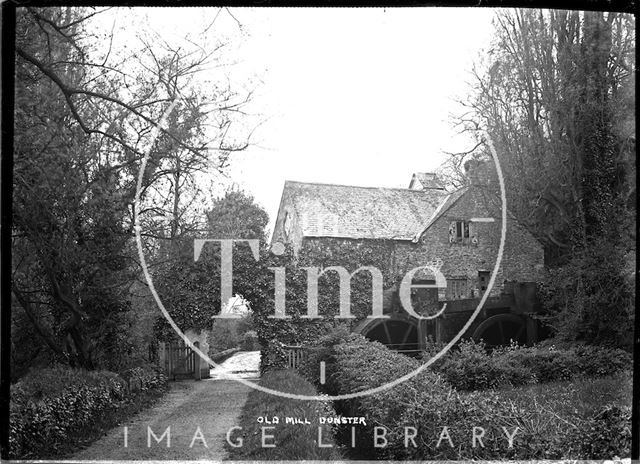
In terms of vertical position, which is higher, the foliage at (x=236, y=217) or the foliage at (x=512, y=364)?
the foliage at (x=236, y=217)

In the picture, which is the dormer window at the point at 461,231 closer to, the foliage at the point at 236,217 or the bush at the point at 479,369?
the bush at the point at 479,369

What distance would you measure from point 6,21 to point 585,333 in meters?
4.60

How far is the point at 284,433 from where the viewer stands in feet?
9.98

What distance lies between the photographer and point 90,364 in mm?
3711

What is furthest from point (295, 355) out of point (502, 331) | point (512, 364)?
point (512, 364)

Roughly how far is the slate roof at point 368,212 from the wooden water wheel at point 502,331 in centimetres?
97

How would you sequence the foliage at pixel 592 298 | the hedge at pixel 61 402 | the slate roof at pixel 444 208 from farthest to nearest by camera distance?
1. the slate roof at pixel 444 208
2. the foliage at pixel 592 298
3. the hedge at pixel 61 402

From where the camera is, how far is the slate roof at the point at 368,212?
4289 millimetres

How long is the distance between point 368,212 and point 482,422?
193cm

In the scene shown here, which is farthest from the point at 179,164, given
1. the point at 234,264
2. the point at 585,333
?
the point at 585,333

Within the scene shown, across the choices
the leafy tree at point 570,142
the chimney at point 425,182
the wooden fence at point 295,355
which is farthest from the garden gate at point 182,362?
the leafy tree at point 570,142

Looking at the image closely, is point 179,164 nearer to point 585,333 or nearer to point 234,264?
point 234,264

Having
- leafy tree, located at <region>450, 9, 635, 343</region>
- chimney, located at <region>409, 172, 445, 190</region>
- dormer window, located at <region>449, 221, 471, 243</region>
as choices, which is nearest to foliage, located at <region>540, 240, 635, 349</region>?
leafy tree, located at <region>450, 9, 635, 343</region>

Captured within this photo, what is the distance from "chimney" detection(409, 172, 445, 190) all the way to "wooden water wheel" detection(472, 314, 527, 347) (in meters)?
1.11
